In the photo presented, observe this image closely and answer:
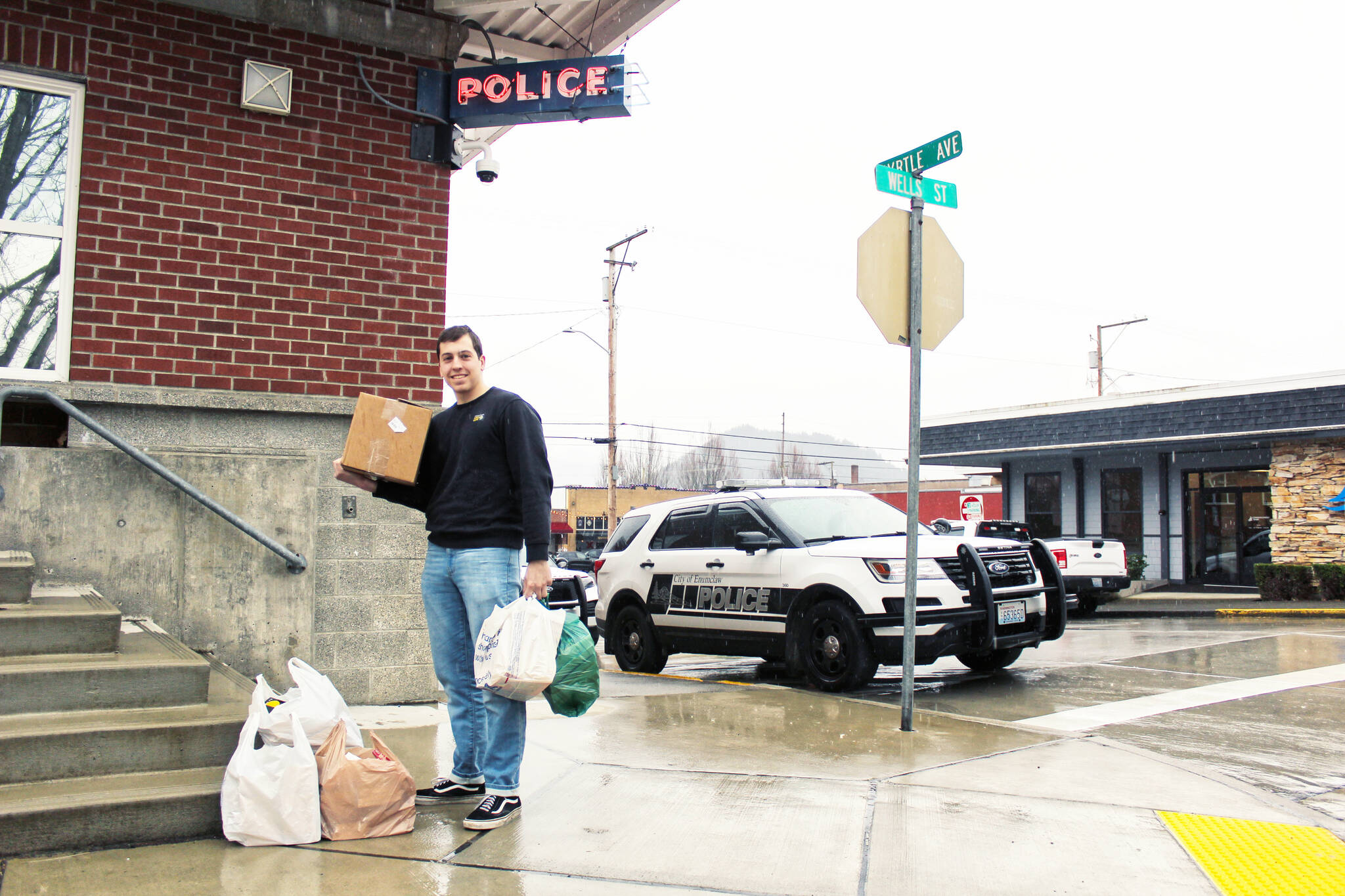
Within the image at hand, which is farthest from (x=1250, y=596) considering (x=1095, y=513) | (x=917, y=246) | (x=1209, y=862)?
(x=1209, y=862)

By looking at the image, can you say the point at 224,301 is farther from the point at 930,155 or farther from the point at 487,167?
the point at 930,155

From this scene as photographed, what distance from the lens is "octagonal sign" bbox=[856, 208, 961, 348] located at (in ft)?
20.8

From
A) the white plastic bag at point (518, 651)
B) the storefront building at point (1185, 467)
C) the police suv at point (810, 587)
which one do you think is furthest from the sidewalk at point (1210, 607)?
the white plastic bag at point (518, 651)

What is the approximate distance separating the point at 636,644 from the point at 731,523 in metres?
1.70

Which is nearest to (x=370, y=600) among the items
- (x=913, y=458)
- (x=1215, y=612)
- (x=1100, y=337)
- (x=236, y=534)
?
(x=236, y=534)

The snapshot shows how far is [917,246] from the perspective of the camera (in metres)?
6.52

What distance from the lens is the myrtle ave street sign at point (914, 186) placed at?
648cm

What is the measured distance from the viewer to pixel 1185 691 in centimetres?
828

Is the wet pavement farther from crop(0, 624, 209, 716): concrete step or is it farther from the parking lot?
crop(0, 624, 209, 716): concrete step

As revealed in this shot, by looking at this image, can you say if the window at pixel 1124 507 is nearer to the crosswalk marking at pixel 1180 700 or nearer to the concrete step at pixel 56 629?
the crosswalk marking at pixel 1180 700

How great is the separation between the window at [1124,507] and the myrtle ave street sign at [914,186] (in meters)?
18.8

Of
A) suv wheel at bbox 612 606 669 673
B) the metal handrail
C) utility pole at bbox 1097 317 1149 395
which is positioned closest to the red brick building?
the metal handrail

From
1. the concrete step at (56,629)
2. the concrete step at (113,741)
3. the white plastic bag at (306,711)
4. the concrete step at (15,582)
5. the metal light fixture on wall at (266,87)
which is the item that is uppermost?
the metal light fixture on wall at (266,87)

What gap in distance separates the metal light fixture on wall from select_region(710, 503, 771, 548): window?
5146 millimetres
